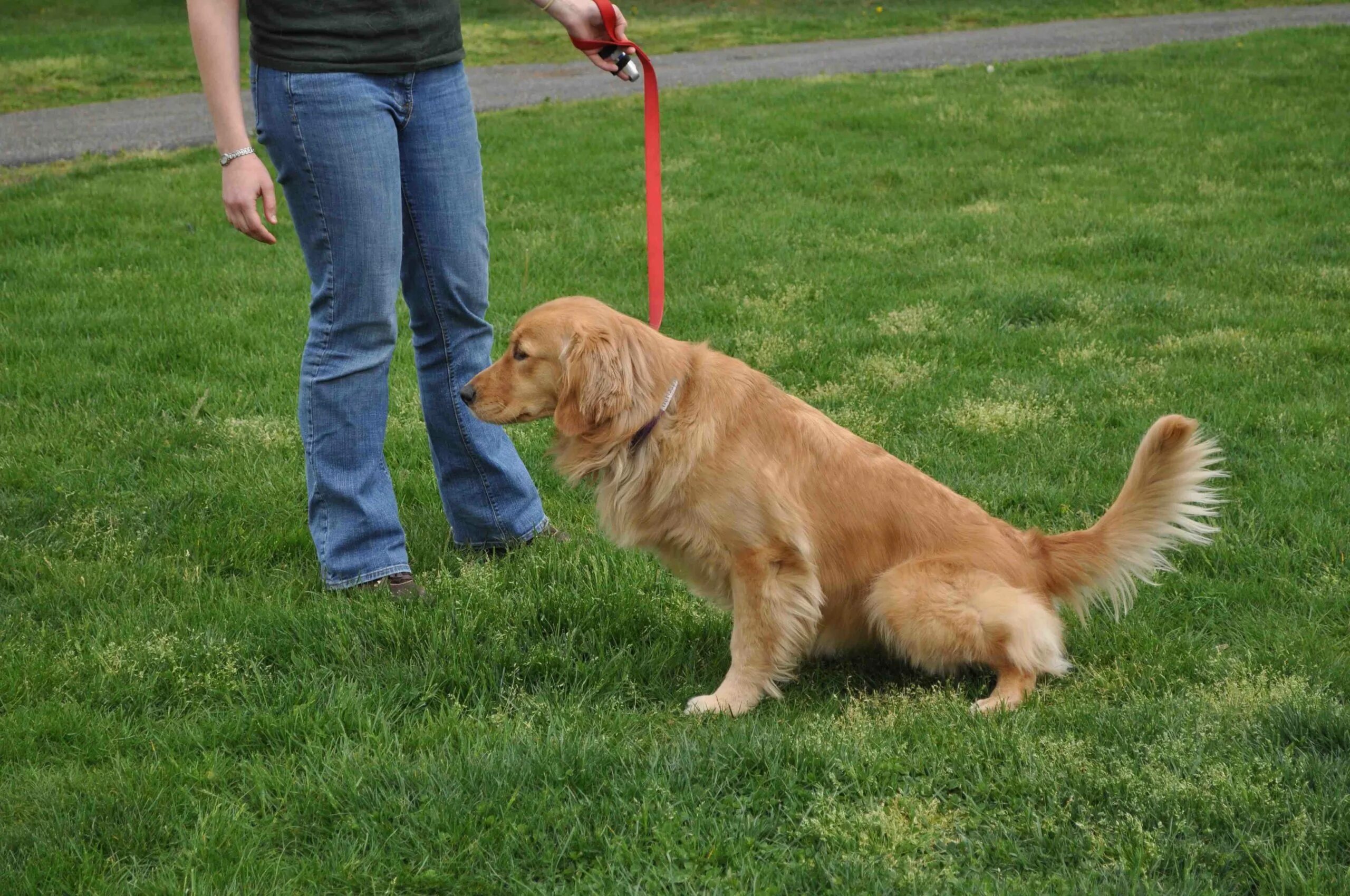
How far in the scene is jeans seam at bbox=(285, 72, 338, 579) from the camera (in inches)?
140

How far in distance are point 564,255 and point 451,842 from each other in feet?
19.5

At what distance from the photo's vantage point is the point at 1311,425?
521 cm

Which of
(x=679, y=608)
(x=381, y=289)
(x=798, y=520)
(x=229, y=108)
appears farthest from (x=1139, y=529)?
Answer: (x=229, y=108)

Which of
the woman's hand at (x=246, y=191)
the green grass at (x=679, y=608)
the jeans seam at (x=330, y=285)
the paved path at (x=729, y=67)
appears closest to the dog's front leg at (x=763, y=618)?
the green grass at (x=679, y=608)

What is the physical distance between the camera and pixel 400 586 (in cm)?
408

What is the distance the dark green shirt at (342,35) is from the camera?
139 inches

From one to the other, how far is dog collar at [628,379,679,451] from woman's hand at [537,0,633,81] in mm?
1185

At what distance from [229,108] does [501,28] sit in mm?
18866

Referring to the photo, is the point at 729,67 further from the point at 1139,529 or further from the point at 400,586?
the point at 1139,529

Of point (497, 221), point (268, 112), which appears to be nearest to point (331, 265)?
point (268, 112)

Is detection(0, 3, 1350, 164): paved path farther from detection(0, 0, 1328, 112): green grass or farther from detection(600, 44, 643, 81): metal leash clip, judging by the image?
detection(600, 44, 643, 81): metal leash clip

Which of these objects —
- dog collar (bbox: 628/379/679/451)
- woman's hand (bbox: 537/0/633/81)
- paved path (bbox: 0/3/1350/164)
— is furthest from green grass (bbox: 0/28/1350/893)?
paved path (bbox: 0/3/1350/164)

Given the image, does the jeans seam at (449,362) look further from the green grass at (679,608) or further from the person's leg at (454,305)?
the green grass at (679,608)

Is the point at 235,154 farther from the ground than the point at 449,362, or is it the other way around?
the point at 235,154
